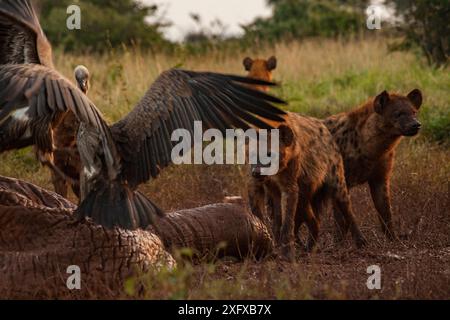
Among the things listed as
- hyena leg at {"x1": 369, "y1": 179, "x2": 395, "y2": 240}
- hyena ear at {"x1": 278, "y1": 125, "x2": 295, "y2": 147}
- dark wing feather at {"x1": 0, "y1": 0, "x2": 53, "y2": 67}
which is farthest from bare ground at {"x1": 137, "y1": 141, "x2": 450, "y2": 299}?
dark wing feather at {"x1": 0, "y1": 0, "x2": 53, "y2": 67}

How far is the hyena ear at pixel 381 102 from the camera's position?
27.8 ft

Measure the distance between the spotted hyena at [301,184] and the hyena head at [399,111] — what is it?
51cm

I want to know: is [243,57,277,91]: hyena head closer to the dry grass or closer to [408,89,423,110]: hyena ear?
the dry grass

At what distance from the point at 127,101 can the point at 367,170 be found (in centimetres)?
467

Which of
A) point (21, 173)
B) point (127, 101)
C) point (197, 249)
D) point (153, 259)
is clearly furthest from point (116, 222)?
point (127, 101)

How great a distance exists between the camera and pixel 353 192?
9820mm

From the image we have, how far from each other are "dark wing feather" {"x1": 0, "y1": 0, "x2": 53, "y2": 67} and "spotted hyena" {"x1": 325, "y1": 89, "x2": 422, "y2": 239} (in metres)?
2.62

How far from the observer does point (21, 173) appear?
11.0m

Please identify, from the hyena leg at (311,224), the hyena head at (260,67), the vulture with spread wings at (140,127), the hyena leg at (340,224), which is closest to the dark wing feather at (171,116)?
the vulture with spread wings at (140,127)

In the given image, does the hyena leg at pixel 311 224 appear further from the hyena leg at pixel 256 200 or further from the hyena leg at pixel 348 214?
the hyena leg at pixel 256 200

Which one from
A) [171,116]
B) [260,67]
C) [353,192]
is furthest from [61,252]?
[260,67]

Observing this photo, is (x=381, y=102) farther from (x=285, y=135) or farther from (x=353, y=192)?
(x=353, y=192)

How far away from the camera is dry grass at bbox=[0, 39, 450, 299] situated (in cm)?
593
